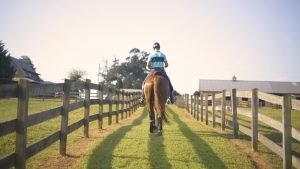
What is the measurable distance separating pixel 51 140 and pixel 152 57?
440 centimetres

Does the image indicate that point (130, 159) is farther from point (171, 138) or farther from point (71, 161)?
point (171, 138)

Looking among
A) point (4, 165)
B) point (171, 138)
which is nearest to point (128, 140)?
point (171, 138)

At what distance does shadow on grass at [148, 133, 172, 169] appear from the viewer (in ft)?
18.9

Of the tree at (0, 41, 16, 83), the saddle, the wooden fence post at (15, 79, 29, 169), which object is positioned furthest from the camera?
the tree at (0, 41, 16, 83)

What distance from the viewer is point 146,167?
5617mm

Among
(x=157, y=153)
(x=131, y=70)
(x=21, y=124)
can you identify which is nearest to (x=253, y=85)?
(x=131, y=70)

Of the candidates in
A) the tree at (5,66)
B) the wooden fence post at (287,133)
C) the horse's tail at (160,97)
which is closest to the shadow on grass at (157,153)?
the horse's tail at (160,97)

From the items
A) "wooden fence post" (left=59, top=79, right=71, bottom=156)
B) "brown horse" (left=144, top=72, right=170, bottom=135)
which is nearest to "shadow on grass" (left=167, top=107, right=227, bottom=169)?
"brown horse" (left=144, top=72, right=170, bottom=135)

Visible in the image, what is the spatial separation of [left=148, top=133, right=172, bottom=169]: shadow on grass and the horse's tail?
0.66 m

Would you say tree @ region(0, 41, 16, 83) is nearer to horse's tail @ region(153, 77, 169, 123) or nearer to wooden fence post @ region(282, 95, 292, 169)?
horse's tail @ region(153, 77, 169, 123)

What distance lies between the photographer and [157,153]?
668cm

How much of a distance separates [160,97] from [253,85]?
7274 cm

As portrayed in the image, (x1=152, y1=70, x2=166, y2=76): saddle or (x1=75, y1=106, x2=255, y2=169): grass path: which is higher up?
(x1=152, y1=70, x2=166, y2=76): saddle

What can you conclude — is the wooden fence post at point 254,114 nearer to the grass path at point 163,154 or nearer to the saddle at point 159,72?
the grass path at point 163,154
